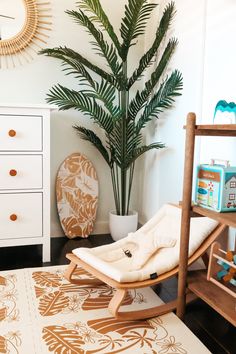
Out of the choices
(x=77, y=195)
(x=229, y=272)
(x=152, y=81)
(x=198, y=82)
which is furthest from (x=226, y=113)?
(x=77, y=195)

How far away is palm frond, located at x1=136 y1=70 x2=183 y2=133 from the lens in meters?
2.47

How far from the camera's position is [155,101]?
264 centimetres

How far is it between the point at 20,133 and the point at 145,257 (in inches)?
44.5

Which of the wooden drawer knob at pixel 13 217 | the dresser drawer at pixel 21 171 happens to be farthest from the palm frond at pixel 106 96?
the wooden drawer knob at pixel 13 217

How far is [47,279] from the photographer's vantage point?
214 cm

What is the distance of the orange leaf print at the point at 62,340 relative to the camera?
4.82 ft

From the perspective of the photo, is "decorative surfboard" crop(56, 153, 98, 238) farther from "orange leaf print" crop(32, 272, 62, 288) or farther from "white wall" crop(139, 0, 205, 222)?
"orange leaf print" crop(32, 272, 62, 288)

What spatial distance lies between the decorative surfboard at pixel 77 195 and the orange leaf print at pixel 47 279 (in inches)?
30.0

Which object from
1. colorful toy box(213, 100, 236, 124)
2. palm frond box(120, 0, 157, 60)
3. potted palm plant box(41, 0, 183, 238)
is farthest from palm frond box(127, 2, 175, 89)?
colorful toy box(213, 100, 236, 124)

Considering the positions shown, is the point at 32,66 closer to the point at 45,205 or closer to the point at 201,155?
the point at 45,205

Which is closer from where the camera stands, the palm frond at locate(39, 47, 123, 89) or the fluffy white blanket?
the fluffy white blanket

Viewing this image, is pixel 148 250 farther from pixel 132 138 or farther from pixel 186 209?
pixel 132 138

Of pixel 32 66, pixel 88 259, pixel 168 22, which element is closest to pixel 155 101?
pixel 168 22

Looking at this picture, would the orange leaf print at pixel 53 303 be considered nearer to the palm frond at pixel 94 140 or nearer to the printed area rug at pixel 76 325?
the printed area rug at pixel 76 325
